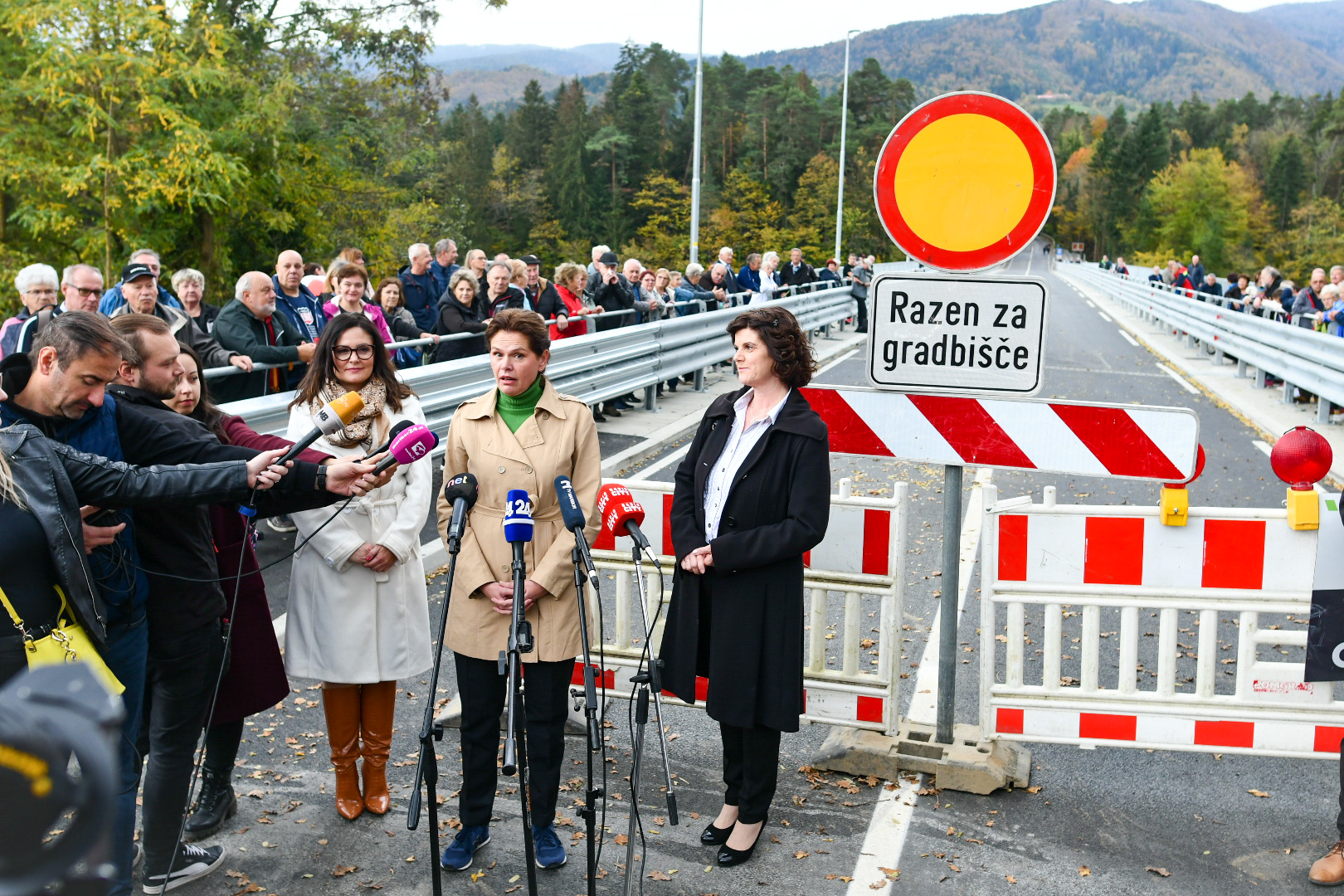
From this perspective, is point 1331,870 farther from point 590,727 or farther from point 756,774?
point 590,727

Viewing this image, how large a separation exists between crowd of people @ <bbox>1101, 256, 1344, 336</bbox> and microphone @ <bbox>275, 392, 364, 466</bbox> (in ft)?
49.6

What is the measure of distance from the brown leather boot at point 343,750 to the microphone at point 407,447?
53.1 inches

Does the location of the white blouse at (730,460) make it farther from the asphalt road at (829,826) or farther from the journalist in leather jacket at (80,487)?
the journalist in leather jacket at (80,487)

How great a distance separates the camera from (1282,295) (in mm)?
22578

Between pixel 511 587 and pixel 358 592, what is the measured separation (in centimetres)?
82

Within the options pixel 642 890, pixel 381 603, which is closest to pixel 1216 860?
pixel 642 890

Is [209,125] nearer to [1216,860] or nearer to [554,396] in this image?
[554,396]

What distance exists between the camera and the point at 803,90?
145 metres

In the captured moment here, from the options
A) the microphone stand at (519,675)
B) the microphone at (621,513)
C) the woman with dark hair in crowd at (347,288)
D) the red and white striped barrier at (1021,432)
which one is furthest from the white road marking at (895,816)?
the woman with dark hair in crowd at (347,288)

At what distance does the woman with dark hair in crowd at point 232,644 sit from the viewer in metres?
4.38

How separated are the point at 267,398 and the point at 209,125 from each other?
21491mm

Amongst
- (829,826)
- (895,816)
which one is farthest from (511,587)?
(895,816)

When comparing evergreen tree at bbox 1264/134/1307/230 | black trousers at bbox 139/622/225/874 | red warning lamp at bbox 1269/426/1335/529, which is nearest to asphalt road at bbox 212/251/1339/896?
black trousers at bbox 139/622/225/874

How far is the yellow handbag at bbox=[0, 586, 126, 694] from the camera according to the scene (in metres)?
3.05
